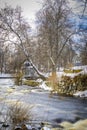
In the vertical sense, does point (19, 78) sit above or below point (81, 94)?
above

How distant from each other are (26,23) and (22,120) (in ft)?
62.1

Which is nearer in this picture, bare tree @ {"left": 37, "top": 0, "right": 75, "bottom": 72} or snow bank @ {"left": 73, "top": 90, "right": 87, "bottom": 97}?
snow bank @ {"left": 73, "top": 90, "right": 87, "bottom": 97}

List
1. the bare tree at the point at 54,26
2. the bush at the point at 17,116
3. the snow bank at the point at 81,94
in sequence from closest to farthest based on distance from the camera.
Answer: the bush at the point at 17,116, the snow bank at the point at 81,94, the bare tree at the point at 54,26

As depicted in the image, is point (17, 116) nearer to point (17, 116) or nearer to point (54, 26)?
point (17, 116)

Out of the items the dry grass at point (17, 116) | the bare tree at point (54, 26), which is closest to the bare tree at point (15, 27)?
the bare tree at point (54, 26)

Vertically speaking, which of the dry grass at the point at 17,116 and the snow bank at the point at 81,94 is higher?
the dry grass at the point at 17,116

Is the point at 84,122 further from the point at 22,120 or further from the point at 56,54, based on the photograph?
the point at 56,54

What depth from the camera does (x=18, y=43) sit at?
77.6ft

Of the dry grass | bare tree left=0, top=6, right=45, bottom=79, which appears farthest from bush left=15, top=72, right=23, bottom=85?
the dry grass

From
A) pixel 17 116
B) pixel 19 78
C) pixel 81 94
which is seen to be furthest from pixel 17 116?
pixel 19 78

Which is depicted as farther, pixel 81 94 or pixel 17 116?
pixel 81 94

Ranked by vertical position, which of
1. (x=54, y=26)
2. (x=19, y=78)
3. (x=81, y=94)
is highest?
(x=54, y=26)

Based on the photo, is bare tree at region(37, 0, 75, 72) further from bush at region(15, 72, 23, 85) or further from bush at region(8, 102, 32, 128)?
bush at region(8, 102, 32, 128)

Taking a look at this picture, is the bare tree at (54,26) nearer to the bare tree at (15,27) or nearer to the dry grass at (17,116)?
the bare tree at (15,27)
